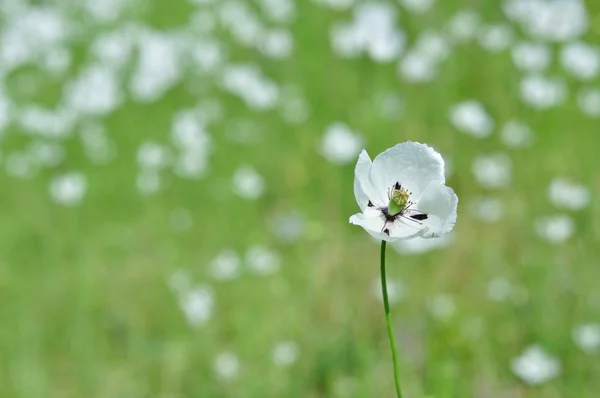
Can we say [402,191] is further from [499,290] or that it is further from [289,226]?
[289,226]

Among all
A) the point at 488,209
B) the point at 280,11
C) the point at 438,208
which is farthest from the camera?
the point at 280,11

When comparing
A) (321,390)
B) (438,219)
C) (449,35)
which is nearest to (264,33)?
(449,35)

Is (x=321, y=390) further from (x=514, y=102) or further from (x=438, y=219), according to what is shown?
(x=514, y=102)

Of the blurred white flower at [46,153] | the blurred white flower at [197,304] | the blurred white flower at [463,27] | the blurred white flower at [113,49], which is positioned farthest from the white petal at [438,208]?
the blurred white flower at [113,49]

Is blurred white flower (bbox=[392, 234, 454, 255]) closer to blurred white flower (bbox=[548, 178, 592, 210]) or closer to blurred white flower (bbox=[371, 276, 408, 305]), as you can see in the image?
blurred white flower (bbox=[371, 276, 408, 305])

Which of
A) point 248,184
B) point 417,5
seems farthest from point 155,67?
point 417,5

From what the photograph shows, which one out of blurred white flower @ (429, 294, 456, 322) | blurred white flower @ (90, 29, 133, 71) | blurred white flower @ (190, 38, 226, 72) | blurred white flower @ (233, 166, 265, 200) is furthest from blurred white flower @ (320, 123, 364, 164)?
blurred white flower @ (90, 29, 133, 71)

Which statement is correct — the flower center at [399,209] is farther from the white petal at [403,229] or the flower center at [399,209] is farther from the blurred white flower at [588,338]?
the blurred white flower at [588,338]
